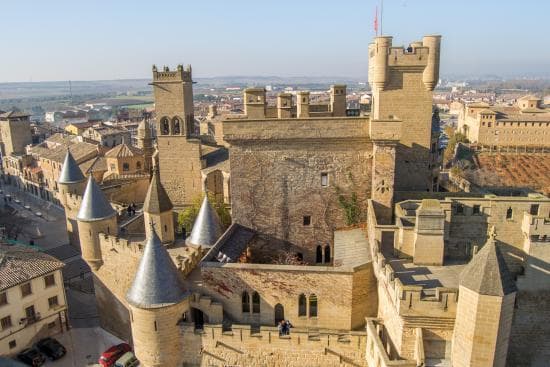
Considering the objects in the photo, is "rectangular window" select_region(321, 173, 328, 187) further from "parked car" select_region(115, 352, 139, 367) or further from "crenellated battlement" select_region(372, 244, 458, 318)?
"parked car" select_region(115, 352, 139, 367)

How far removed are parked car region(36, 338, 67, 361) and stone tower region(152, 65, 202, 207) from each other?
1798 centimetres

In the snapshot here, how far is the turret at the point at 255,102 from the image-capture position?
1085 inches

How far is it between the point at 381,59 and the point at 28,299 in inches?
1037

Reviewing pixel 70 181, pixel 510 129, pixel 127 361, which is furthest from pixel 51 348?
pixel 510 129

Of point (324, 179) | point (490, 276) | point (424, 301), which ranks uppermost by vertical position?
point (324, 179)

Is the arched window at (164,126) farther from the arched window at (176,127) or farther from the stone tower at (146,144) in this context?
the stone tower at (146,144)

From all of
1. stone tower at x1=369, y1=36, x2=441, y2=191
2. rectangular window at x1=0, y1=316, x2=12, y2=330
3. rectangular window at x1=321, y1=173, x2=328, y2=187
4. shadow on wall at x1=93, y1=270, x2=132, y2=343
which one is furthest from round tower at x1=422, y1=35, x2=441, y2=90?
rectangular window at x1=0, y1=316, x2=12, y2=330

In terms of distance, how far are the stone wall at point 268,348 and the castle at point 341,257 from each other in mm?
57

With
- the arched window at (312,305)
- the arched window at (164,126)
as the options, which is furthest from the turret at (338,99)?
the arched window at (164,126)

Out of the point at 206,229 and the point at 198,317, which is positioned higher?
the point at 206,229

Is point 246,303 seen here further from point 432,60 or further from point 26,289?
point 432,60

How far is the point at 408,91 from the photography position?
83.7ft

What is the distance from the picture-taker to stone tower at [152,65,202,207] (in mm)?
42000

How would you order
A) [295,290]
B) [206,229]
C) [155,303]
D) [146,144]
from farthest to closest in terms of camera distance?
1. [146,144]
2. [206,229]
3. [295,290]
4. [155,303]
